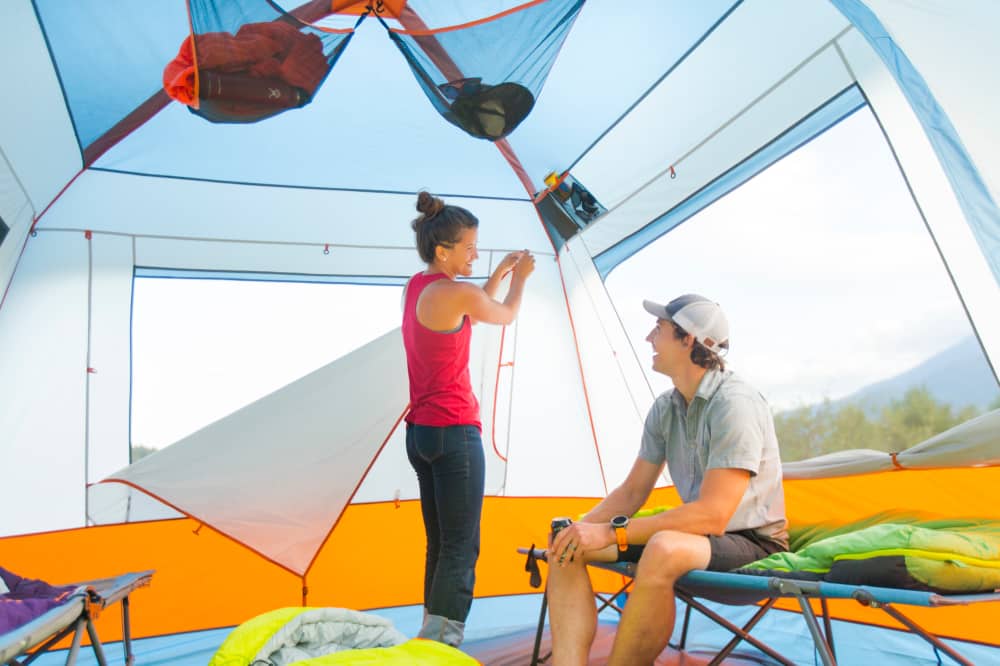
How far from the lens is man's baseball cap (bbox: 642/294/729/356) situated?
6.35ft

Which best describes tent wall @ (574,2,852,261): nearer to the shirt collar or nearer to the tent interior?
the tent interior

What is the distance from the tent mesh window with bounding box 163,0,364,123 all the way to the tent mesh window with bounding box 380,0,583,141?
0.24m

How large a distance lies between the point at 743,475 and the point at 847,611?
113 centimetres

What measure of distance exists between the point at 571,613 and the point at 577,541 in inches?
6.2

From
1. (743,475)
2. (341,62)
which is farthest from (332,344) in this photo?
(743,475)

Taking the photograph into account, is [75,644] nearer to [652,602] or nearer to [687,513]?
[652,602]

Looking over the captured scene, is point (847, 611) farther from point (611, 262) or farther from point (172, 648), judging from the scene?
point (172, 648)

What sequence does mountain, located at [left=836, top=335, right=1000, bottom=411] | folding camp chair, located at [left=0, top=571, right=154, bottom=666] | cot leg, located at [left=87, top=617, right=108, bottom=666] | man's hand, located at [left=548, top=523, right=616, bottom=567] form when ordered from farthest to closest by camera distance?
mountain, located at [left=836, top=335, right=1000, bottom=411] < cot leg, located at [left=87, top=617, right=108, bottom=666] < man's hand, located at [left=548, top=523, right=616, bottom=567] < folding camp chair, located at [left=0, top=571, right=154, bottom=666]

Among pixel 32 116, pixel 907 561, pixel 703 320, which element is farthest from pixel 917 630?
pixel 32 116

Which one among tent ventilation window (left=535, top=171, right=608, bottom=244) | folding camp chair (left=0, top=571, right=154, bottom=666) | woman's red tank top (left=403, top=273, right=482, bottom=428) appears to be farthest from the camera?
tent ventilation window (left=535, top=171, right=608, bottom=244)

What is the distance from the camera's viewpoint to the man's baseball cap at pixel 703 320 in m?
1.94

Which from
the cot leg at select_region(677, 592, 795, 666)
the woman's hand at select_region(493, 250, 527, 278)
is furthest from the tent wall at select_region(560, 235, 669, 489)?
the cot leg at select_region(677, 592, 795, 666)

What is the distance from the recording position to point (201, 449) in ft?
8.54

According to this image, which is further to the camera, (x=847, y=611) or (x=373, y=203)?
(x=373, y=203)
